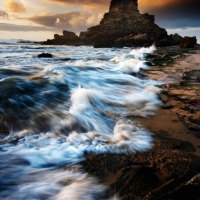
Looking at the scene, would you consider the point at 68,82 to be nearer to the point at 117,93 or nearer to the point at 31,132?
the point at 117,93

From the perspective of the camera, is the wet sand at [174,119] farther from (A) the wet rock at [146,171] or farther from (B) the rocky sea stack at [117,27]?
(B) the rocky sea stack at [117,27]

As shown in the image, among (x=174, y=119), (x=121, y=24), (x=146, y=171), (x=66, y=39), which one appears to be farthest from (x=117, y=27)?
(x=146, y=171)

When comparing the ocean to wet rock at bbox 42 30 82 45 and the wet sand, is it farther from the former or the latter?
wet rock at bbox 42 30 82 45

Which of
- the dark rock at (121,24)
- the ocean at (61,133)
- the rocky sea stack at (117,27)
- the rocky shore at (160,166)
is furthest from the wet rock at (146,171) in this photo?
the rocky sea stack at (117,27)

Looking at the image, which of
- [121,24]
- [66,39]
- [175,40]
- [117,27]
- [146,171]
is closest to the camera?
[146,171]

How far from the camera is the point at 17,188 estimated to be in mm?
2729

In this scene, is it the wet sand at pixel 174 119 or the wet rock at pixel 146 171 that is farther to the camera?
the wet sand at pixel 174 119

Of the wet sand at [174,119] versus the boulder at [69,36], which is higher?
the wet sand at [174,119]

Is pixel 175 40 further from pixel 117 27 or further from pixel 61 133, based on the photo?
pixel 61 133

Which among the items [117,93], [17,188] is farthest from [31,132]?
[117,93]

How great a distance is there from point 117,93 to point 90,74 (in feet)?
9.58

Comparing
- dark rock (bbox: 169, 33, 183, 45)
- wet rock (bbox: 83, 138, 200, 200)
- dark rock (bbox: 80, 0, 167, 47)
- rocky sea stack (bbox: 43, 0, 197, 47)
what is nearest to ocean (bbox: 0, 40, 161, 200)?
wet rock (bbox: 83, 138, 200, 200)

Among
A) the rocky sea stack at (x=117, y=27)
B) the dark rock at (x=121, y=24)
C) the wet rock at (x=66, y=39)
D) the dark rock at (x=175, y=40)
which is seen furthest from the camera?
the wet rock at (x=66, y=39)

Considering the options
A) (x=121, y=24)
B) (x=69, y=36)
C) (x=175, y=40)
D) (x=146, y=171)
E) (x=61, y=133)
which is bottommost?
(x=69, y=36)
